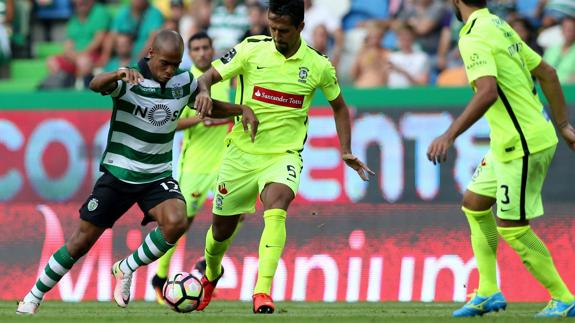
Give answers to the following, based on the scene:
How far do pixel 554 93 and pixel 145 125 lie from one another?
3.15 metres

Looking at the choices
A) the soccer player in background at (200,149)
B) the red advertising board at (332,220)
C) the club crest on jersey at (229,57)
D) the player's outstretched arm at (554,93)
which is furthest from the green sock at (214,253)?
the player's outstretched arm at (554,93)

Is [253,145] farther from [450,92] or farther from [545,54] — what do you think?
[545,54]

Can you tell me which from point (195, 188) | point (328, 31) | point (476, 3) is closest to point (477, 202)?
point (476, 3)

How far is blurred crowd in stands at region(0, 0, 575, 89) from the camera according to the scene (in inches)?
608

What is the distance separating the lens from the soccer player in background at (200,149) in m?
12.6

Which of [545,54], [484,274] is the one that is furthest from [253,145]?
[545,54]

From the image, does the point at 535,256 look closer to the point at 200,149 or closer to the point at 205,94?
the point at 205,94

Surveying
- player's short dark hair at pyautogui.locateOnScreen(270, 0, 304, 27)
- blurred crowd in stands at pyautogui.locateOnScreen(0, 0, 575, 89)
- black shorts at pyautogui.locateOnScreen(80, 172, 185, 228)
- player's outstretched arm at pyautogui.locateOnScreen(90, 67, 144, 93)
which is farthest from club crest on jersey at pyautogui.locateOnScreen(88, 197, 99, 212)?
blurred crowd in stands at pyautogui.locateOnScreen(0, 0, 575, 89)

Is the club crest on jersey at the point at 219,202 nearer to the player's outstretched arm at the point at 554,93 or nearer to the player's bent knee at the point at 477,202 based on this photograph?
the player's bent knee at the point at 477,202

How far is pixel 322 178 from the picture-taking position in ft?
44.0

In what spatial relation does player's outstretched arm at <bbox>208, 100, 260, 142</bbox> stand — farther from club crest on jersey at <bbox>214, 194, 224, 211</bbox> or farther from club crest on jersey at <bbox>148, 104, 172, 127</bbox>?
club crest on jersey at <bbox>214, 194, 224, 211</bbox>

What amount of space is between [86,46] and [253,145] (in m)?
8.54

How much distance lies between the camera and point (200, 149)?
41.5ft

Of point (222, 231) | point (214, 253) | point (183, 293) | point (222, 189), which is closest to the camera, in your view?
point (183, 293)
